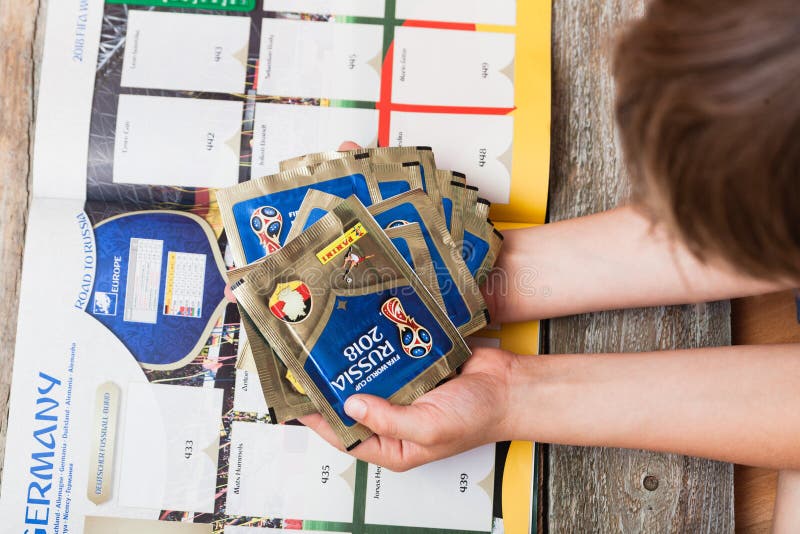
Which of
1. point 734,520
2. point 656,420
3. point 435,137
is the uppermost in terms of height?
point 435,137

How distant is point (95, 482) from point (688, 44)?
77 centimetres

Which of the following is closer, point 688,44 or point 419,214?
point 688,44

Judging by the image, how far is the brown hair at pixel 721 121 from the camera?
327 millimetres

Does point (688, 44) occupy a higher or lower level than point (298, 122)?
lower

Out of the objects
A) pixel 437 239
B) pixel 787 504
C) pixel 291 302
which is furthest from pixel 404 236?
pixel 787 504

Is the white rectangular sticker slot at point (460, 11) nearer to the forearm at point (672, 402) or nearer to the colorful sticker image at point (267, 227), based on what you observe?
the colorful sticker image at point (267, 227)

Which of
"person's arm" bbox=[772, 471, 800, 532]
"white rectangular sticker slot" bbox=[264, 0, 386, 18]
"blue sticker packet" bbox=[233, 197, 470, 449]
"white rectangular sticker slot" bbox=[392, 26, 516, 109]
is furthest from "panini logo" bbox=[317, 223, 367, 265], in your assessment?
"person's arm" bbox=[772, 471, 800, 532]

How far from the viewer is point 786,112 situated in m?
0.33

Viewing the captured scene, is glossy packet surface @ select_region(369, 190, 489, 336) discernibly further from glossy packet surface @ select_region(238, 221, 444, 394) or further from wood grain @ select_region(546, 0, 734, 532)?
wood grain @ select_region(546, 0, 734, 532)

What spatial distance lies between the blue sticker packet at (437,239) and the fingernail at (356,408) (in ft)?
0.47

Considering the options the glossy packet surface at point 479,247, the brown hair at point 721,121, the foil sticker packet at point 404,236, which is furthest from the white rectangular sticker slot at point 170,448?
the brown hair at point 721,121

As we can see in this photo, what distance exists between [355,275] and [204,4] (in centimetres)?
44

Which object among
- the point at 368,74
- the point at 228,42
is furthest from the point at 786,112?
the point at 228,42

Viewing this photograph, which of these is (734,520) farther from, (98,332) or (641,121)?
(98,332)
